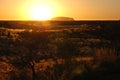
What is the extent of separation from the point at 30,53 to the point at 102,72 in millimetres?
3988

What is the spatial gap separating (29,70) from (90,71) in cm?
298

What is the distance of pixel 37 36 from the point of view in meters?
21.4

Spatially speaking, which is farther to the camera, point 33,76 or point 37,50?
point 37,50

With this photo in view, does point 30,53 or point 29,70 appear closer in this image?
point 29,70

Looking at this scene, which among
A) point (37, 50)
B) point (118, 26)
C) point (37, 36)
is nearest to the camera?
point (37, 50)

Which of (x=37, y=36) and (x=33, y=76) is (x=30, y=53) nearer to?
(x=33, y=76)

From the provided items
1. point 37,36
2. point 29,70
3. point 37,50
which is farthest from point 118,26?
point 29,70

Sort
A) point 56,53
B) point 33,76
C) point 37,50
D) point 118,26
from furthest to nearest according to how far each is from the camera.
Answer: point 118,26
point 56,53
point 37,50
point 33,76

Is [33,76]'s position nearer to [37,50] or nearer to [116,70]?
[37,50]

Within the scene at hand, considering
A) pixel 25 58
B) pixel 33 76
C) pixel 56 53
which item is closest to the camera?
pixel 33 76

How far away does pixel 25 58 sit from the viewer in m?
16.4

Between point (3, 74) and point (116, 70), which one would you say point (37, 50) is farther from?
point (116, 70)

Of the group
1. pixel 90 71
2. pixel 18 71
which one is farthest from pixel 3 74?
pixel 90 71

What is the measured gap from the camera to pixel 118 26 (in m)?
30.5
